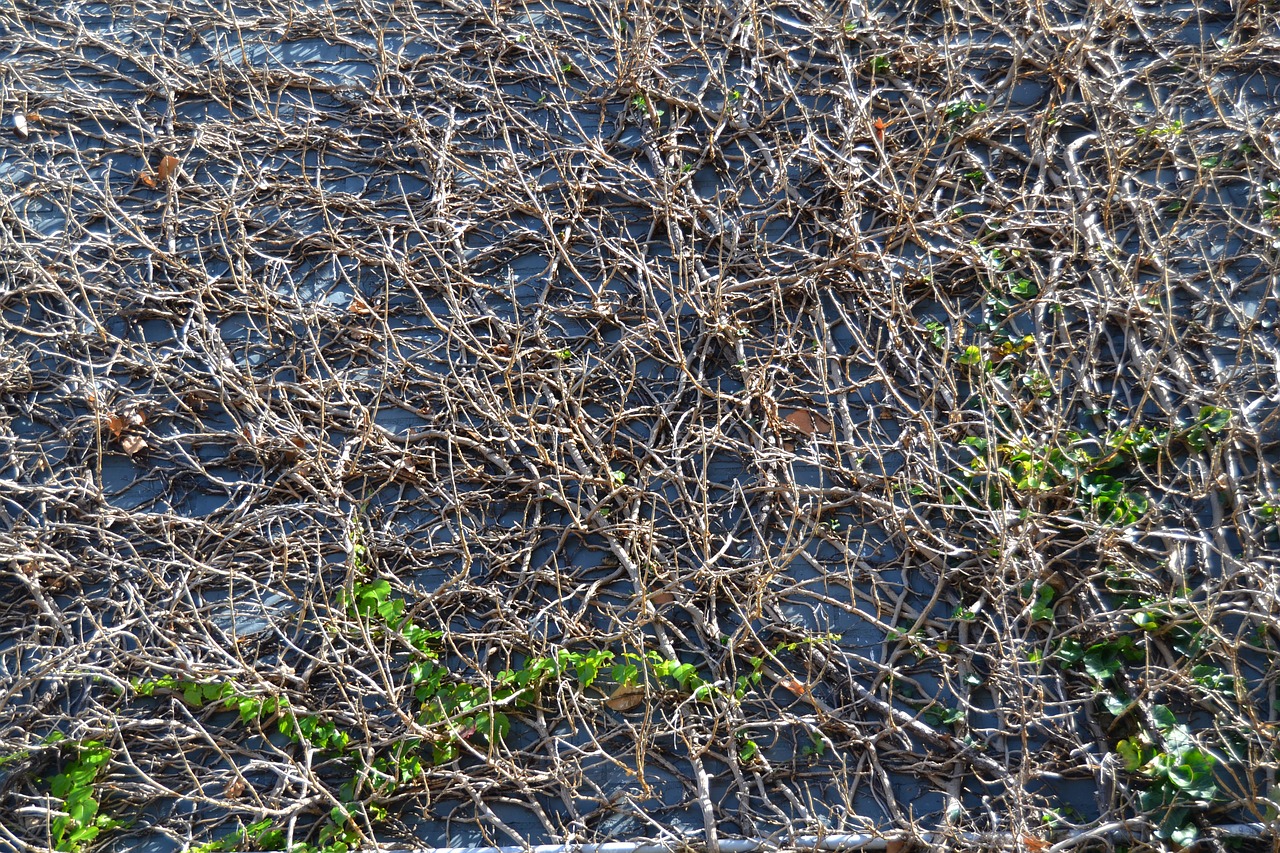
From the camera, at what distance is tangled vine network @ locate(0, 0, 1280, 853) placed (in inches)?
97.3

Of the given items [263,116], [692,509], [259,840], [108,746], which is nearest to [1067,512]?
[692,509]

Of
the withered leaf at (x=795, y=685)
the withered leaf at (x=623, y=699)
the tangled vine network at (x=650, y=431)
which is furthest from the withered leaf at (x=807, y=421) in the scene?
the withered leaf at (x=623, y=699)

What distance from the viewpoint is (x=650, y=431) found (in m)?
3.17

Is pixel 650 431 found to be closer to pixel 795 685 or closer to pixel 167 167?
pixel 795 685

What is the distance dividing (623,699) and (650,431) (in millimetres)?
887

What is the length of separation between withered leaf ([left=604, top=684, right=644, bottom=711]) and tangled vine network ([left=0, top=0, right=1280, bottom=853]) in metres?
0.01

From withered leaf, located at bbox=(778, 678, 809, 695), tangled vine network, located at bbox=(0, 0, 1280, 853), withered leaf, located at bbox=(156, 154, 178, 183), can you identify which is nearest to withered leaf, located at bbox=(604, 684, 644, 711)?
tangled vine network, located at bbox=(0, 0, 1280, 853)

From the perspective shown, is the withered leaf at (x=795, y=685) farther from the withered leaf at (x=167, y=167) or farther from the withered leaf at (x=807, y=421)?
the withered leaf at (x=167, y=167)

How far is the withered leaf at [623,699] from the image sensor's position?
102 inches

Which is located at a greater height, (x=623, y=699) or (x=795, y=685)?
(x=795, y=685)

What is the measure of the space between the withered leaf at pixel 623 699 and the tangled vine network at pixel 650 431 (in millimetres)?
13

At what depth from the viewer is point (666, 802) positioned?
247cm

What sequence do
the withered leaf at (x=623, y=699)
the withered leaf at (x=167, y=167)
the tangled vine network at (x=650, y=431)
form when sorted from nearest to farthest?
the tangled vine network at (x=650, y=431) < the withered leaf at (x=623, y=699) < the withered leaf at (x=167, y=167)

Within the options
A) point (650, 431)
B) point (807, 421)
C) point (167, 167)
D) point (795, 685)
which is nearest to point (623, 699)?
Answer: point (795, 685)
